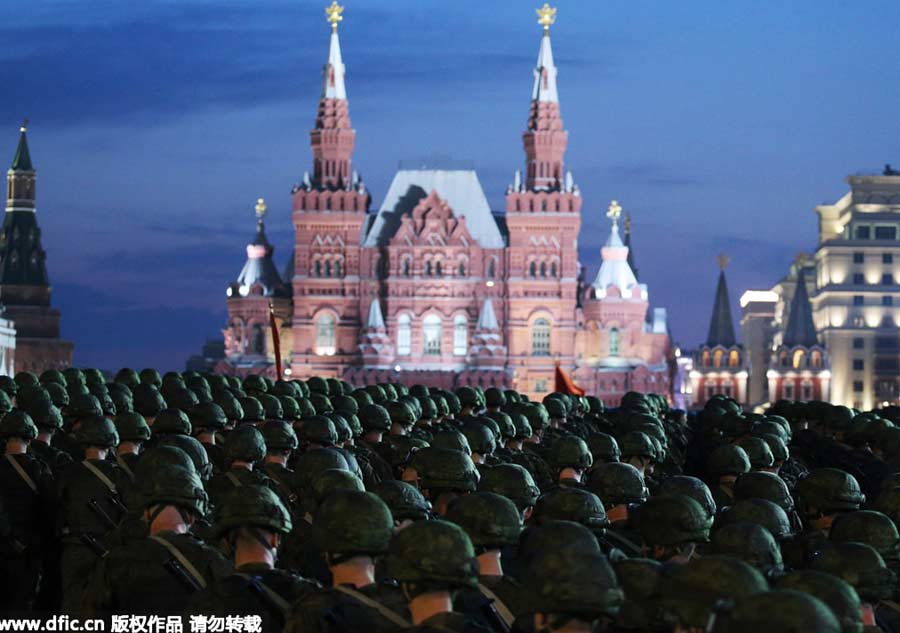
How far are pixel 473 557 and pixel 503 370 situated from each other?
87138mm

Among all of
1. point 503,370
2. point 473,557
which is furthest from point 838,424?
point 503,370

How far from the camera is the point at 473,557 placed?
8.78 metres

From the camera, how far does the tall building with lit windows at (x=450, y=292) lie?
97.9 m

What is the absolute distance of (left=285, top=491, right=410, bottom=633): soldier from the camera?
345 inches

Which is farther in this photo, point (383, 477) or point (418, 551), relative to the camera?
point (383, 477)

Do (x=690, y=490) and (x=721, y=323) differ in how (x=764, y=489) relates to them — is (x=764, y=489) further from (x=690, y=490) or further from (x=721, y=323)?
(x=721, y=323)

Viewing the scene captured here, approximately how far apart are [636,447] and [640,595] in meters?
8.78

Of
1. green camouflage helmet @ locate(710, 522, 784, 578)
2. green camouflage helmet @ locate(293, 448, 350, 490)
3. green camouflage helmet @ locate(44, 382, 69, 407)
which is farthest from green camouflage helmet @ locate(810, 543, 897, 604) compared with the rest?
green camouflage helmet @ locate(44, 382, 69, 407)

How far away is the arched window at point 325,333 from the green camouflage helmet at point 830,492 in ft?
283

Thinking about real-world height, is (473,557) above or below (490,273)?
below

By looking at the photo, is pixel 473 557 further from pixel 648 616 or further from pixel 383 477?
pixel 383 477

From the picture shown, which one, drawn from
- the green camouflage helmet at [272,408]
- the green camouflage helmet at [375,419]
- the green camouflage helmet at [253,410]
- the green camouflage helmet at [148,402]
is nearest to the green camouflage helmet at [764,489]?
the green camouflage helmet at [375,419]

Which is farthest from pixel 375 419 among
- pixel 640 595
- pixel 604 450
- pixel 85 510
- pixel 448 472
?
pixel 640 595

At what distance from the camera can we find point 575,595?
7.95m
